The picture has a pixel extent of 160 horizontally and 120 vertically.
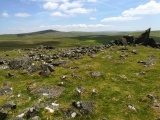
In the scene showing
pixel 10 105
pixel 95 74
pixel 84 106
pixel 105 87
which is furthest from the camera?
pixel 95 74

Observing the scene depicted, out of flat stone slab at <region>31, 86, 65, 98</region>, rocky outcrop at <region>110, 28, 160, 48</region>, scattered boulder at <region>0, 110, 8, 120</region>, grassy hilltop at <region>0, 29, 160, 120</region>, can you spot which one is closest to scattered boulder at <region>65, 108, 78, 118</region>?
grassy hilltop at <region>0, 29, 160, 120</region>

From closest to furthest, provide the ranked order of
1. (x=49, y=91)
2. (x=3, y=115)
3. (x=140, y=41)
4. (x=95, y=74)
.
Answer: (x=3, y=115) < (x=49, y=91) < (x=95, y=74) < (x=140, y=41)

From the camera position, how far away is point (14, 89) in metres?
36.9

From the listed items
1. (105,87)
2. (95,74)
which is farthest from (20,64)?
(105,87)

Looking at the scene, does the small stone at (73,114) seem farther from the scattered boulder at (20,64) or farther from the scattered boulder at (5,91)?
the scattered boulder at (20,64)

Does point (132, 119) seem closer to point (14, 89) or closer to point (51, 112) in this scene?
point (51, 112)

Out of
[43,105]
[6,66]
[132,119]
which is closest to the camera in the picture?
[132,119]

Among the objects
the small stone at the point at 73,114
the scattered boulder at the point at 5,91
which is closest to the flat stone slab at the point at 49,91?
the scattered boulder at the point at 5,91

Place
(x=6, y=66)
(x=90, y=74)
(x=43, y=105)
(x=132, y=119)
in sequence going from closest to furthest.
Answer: (x=132, y=119) < (x=43, y=105) < (x=90, y=74) < (x=6, y=66)

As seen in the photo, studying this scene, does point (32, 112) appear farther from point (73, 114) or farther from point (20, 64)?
point (20, 64)

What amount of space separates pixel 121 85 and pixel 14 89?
668 inches

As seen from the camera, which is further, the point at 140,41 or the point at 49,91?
the point at 140,41

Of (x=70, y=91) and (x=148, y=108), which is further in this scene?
(x=70, y=91)

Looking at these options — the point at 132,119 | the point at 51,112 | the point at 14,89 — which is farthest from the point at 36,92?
the point at 132,119
